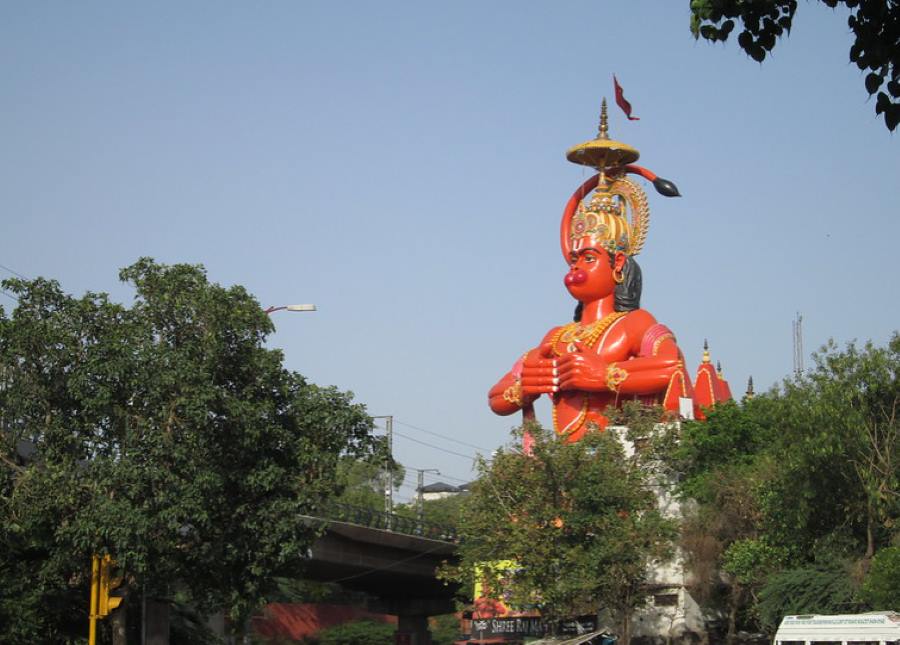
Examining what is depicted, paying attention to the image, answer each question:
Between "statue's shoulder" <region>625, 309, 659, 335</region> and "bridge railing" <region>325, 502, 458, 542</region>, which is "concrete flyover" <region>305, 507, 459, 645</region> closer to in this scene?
"bridge railing" <region>325, 502, 458, 542</region>

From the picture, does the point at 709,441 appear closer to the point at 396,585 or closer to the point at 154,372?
the point at 154,372

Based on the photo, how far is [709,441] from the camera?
42281mm

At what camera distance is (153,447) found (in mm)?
29094

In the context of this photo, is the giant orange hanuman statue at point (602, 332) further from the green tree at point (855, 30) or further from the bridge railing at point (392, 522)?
the green tree at point (855, 30)

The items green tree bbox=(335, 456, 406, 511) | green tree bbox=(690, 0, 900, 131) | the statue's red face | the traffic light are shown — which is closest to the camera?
green tree bbox=(690, 0, 900, 131)

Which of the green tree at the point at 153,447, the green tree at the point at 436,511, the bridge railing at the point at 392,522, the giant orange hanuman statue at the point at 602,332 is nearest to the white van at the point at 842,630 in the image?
the green tree at the point at 153,447

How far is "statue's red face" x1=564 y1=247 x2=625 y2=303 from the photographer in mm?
45938

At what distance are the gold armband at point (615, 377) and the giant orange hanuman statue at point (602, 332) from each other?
0.03 m

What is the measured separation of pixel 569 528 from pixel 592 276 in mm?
10989

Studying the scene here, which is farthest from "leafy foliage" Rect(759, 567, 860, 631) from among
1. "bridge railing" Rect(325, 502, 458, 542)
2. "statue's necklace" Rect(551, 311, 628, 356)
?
"bridge railing" Rect(325, 502, 458, 542)

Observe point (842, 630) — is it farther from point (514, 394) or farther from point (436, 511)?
point (436, 511)

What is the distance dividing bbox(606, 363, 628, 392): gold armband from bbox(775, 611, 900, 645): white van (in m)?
16.4

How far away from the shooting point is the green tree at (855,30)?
408 inches

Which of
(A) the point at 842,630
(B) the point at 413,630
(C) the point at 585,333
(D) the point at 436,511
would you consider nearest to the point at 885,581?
(A) the point at 842,630
